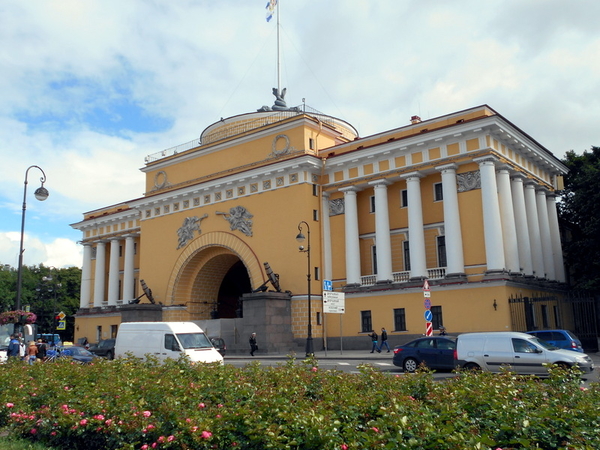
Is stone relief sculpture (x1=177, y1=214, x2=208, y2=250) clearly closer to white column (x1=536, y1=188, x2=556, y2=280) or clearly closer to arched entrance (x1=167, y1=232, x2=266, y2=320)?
arched entrance (x1=167, y1=232, x2=266, y2=320)

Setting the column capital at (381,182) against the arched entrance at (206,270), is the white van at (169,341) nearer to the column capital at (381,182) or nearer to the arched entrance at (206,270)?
the arched entrance at (206,270)

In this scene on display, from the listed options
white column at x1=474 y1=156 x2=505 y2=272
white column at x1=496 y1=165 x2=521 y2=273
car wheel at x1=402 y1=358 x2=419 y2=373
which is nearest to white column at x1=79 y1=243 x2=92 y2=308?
white column at x1=474 y1=156 x2=505 y2=272

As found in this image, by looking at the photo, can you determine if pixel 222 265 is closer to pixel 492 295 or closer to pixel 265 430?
pixel 492 295

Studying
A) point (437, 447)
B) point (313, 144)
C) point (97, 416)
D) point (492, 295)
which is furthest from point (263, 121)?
point (437, 447)

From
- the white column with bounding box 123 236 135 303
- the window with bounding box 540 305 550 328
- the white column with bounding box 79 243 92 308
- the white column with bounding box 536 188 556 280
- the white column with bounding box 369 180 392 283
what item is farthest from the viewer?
the white column with bounding box 79 243 92 308

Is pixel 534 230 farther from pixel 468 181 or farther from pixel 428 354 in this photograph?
pixel 428 354

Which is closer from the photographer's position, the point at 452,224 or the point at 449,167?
the point at 452,224

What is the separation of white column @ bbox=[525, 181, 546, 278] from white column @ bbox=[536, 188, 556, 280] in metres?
0.52

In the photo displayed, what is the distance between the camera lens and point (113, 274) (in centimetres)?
5094

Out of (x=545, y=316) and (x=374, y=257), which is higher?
(x=374, y=257)

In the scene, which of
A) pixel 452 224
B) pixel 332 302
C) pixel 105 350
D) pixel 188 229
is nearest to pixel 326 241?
pixel 332 302

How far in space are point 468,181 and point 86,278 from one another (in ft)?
125

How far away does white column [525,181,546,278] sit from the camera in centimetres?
3375

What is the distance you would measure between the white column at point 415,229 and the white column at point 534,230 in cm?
706
